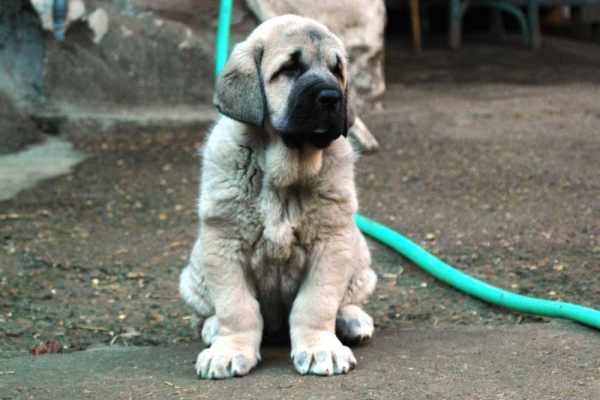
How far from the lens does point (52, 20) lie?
868 cm

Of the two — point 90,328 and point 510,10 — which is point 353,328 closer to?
point 90,328

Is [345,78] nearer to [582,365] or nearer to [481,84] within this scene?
[582,365]

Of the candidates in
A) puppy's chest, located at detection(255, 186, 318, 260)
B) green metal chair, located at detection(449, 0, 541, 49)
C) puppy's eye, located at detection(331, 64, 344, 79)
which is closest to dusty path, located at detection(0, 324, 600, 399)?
puppy's chest, located at detection(255, 186, 318, 260)

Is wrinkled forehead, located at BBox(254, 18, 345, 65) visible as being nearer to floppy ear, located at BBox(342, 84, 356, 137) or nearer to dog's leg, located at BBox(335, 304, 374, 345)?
floppy ear, located at BBox(342, 84, 356, 137)

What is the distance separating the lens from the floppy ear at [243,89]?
3.82 m

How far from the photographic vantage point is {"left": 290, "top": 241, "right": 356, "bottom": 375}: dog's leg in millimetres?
3773

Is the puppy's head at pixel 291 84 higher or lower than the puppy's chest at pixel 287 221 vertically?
higher

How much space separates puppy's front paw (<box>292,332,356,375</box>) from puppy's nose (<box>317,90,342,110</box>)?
36.9 inches

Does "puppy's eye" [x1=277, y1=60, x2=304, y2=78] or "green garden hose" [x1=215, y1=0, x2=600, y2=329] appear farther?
"green garden hose" [x1=215, y1=0, x2=600, y2=329]

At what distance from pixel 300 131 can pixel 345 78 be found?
39 centimetres

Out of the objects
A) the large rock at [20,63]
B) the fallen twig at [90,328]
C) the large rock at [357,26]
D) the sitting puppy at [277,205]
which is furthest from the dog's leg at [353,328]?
the large rock at [20,63]

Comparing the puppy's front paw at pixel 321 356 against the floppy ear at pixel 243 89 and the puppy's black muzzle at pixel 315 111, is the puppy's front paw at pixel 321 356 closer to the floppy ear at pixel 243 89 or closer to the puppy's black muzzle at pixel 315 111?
the puppy's black muzzle at pixel 315 111

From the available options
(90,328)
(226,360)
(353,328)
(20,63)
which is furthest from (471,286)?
(20,63)

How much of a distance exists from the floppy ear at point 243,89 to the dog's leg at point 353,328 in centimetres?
99
